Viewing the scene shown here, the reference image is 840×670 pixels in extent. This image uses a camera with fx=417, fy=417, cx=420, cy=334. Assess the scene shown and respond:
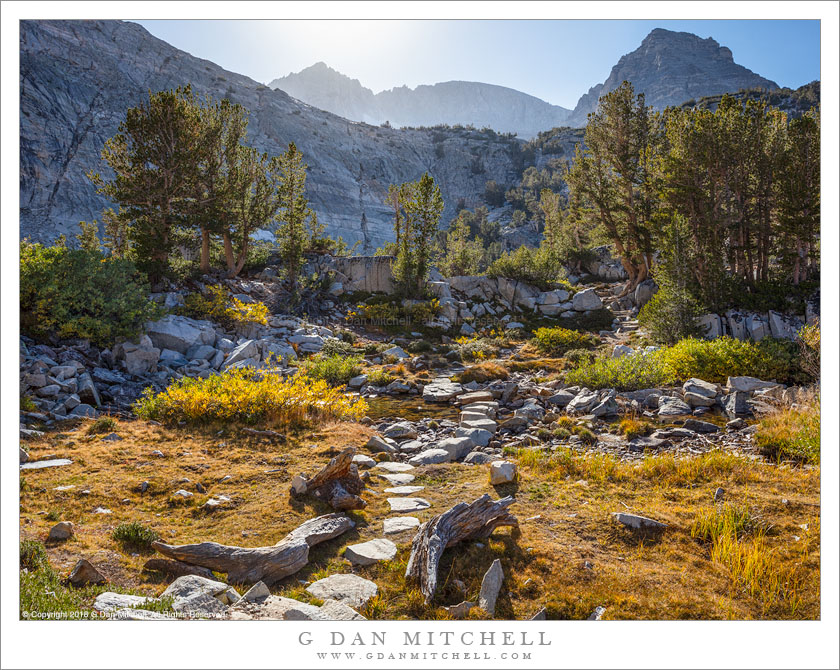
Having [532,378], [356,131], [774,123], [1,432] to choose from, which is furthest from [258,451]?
[356,131]

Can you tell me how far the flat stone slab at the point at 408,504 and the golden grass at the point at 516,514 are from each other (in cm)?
14

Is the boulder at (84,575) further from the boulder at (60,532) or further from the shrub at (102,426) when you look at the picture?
the shrub at (102,426)

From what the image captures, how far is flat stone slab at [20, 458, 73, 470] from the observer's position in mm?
6043

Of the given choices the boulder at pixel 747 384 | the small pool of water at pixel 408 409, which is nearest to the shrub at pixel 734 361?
the boulder at pixel 747 384

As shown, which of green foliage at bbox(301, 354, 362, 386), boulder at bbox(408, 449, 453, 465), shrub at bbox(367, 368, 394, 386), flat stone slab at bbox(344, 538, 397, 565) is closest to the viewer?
flat stone slab at bbox(344, 538, 397, 565)

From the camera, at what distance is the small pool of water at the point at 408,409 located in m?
11.4

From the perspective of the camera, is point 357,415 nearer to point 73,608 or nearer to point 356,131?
point 73,608

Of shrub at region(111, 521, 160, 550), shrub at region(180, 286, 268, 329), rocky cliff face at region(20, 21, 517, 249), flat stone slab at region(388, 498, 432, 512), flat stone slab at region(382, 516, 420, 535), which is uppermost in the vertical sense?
rocky cliff face at region(20, 21, 517, 249)

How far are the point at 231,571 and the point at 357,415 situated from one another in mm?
6965

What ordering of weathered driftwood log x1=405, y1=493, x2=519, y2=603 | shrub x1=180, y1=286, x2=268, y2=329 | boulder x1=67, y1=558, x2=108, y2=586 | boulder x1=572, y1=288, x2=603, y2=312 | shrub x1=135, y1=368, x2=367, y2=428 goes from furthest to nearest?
boulder x1=572, y1=288, x2=603, y2=312
shrub x1=180, y1=286, x2=268, y2=329
shrub x1=135, y1=368, x2=367, y2=428
weathered driftwood log x1=405, y1=493, x2=519, y2=603
boulder x1=67, y1=558, x2=108, y2=586

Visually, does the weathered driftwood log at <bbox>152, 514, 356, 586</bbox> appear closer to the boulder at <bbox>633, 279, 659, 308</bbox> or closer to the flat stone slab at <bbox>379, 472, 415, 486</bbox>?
the flat stone slab at <bbox>379, 472, 415, 486</bbox>

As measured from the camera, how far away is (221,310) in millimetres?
18281

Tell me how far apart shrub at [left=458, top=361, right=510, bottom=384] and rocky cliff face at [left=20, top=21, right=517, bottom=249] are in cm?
3343

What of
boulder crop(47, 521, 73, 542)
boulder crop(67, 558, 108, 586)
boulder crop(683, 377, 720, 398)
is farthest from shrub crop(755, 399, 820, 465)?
boulder crop(47, 521, 73, 542)
